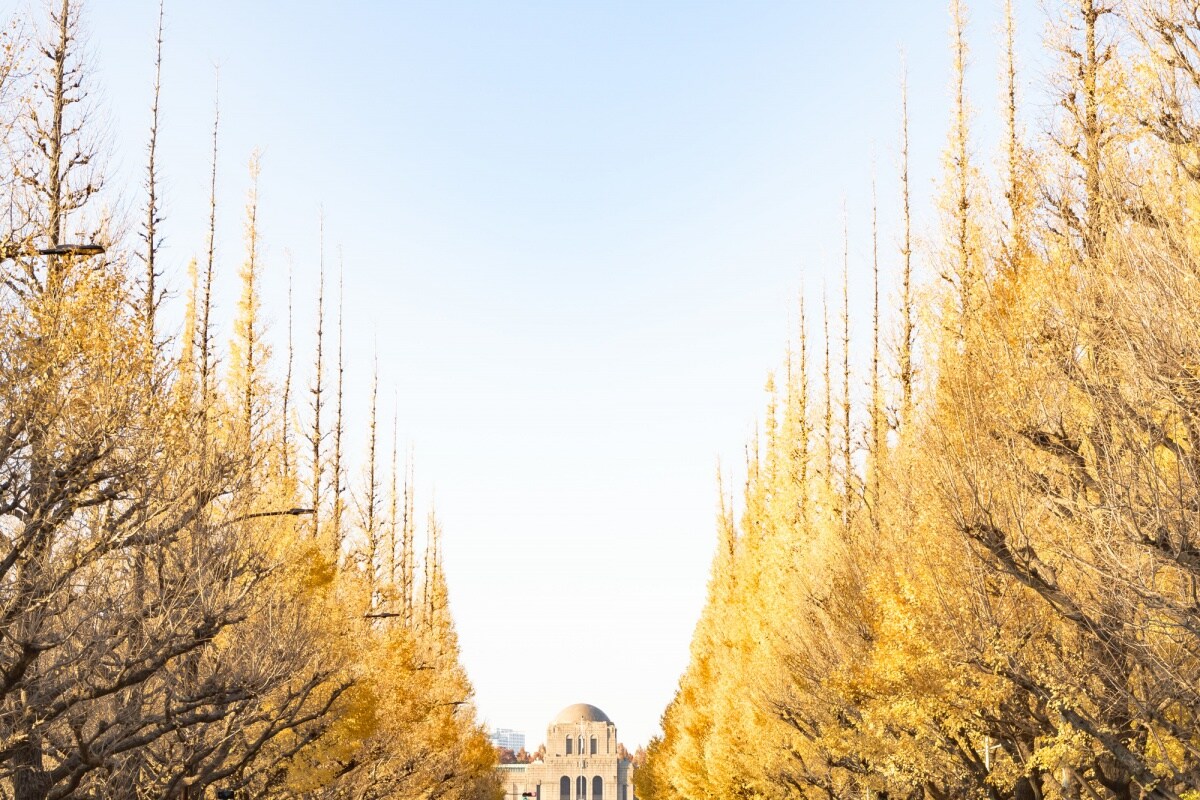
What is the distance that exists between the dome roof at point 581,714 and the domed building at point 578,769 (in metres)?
2.62

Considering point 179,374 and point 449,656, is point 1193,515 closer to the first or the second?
point 179,374

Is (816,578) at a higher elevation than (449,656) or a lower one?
higher

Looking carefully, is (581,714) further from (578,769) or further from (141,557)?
(141,557)

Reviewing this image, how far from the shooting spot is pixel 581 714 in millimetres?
133750

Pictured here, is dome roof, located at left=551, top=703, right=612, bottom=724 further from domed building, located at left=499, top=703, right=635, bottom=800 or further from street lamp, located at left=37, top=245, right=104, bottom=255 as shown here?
street lamp, located at left=37, top=245, right=104, bottom=255

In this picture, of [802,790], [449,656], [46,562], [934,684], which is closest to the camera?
[46,562]

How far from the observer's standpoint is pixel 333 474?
102ft

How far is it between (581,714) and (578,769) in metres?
10.2

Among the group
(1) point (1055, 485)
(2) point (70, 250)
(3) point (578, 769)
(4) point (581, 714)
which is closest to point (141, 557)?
(2) point (70, 250)

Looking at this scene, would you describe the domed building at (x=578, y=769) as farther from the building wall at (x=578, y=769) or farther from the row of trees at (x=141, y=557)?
the row of trees at (x=141, y=557)

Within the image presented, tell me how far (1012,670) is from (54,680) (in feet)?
33.6

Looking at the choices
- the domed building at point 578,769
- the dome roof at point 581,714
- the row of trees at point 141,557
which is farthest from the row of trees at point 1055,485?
the dome roof at point 581,714

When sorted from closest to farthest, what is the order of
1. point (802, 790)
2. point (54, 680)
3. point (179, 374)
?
1. point (54, 680)
2. point (179, 374)
3. point (802, 790)

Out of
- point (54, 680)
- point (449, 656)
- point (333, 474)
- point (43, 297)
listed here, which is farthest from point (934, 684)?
point (449, 656)
